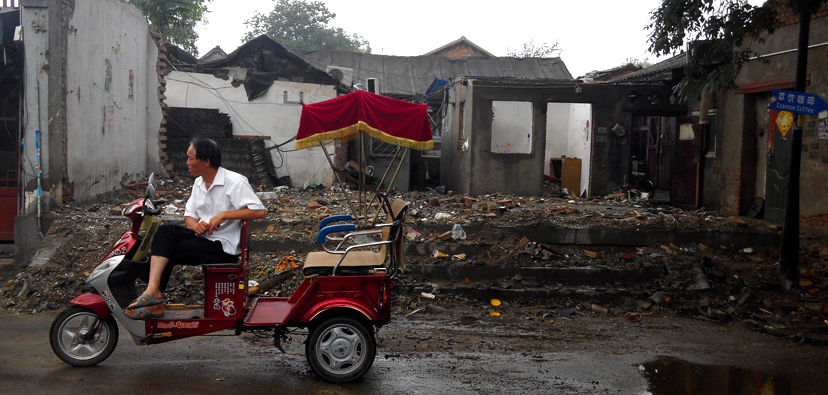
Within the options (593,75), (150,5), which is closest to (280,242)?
(150,5)

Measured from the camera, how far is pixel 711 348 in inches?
223

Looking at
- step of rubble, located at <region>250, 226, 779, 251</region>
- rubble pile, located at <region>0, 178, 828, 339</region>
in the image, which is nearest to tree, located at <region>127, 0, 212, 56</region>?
rubble pile, located at <region>0, 178, 828, 339</region>

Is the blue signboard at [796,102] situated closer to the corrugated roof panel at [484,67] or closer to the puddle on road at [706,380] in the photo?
the puddle on road at [706,380]

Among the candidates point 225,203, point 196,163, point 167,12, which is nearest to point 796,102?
point 225,203

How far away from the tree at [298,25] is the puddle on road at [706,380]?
3951 cm

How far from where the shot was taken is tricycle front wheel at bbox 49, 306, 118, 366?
14.3 ft

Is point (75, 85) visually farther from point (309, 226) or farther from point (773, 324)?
point (773, 324)

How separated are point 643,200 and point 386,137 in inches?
325

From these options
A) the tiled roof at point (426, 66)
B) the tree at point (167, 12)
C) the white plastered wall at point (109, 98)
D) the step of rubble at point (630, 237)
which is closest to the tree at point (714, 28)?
the step of rubble at point (630, 237)

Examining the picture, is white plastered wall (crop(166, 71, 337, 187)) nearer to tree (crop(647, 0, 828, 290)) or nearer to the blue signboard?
tree (crop(647, 0, 828, 290))

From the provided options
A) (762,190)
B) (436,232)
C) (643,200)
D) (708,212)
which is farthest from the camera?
(643,200)

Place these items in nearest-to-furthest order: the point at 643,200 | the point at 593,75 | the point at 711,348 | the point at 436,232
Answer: the point at 711,348 < the point at 436,232 < the point at 643,200 < the point at 593,75

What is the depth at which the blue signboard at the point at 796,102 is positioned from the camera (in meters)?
7.14

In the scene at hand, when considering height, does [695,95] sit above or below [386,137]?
above
